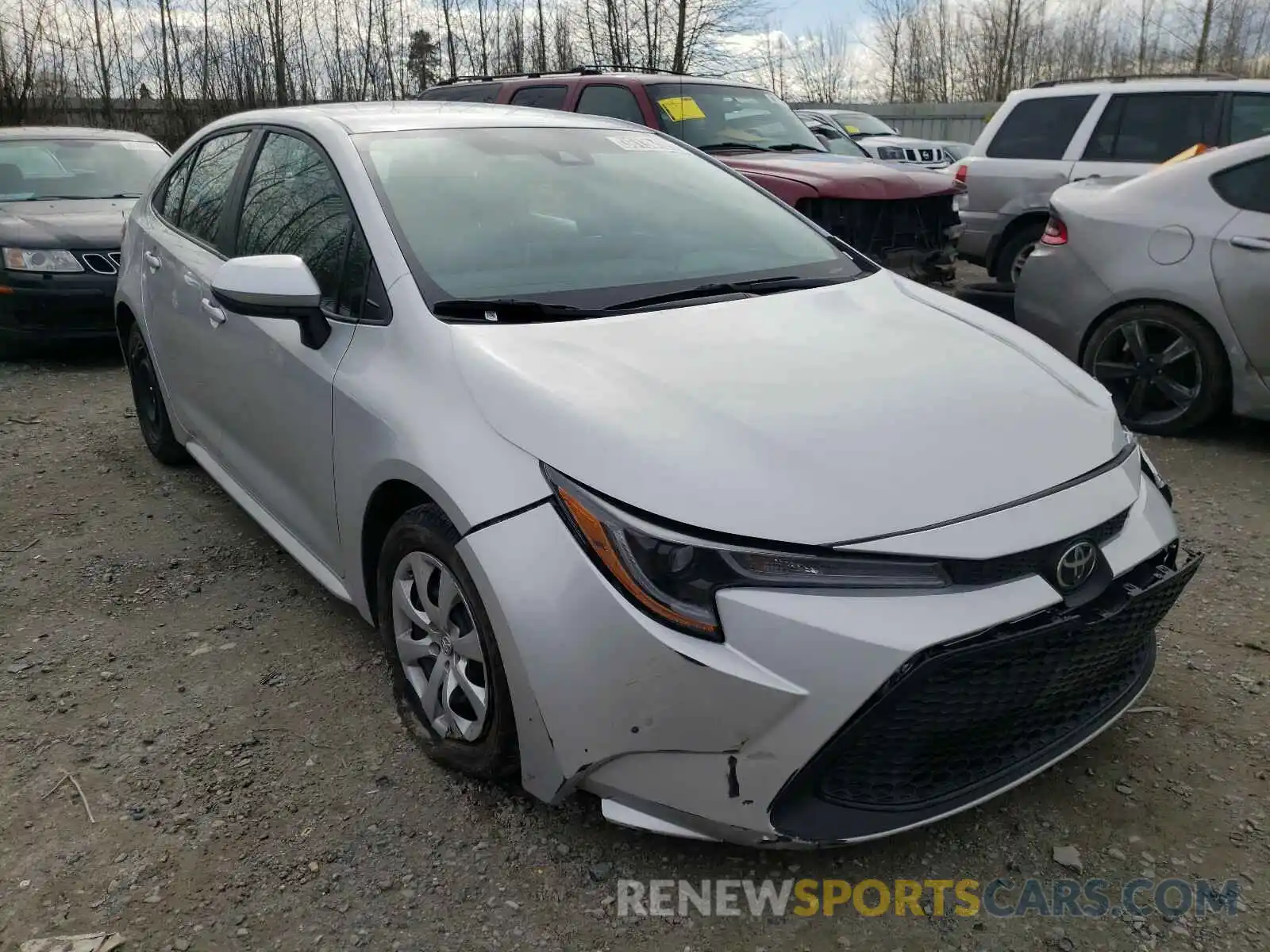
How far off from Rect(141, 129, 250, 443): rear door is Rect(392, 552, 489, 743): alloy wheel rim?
1.48 meters

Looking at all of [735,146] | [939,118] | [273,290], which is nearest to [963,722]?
[273,290]

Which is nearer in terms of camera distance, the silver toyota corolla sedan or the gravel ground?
the silver toyota corolla sedan

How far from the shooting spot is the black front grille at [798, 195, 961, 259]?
689cm

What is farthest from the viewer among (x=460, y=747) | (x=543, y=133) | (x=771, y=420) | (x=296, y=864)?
(x=543, y=133)

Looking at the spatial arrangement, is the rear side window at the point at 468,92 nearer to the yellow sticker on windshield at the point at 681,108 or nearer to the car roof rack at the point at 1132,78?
the yellow sticker on windshield at the point at 681,108

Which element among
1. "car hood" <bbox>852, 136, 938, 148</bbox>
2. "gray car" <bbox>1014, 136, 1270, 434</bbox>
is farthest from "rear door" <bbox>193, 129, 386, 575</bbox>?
"car hood" <bbox>852, 136, 938, 148</bbox>

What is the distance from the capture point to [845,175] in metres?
7.00

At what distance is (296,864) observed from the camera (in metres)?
2.27

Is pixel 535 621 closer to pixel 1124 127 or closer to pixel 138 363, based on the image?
pixel 138 363

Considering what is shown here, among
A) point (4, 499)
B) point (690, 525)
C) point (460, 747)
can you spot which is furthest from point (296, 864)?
point (4, 499)

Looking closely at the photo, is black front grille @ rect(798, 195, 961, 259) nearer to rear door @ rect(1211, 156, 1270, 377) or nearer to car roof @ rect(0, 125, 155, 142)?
rear door @ rect(1211, 156, 1270, 377)

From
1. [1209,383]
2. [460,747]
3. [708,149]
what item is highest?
[708,149]

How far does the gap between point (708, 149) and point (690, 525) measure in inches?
245

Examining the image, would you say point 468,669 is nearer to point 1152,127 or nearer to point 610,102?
Answer: point 610,102
